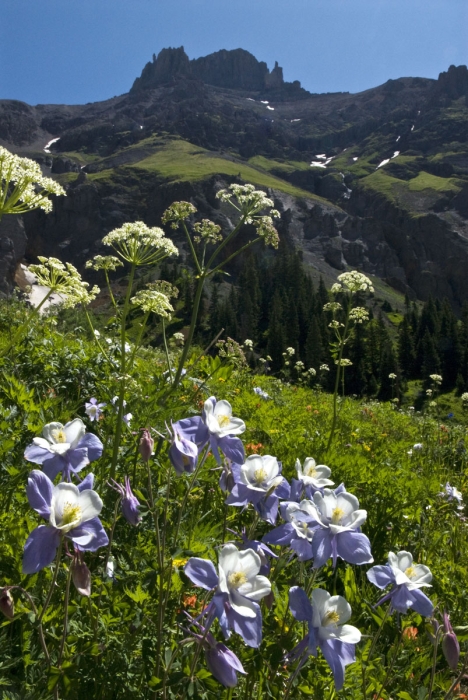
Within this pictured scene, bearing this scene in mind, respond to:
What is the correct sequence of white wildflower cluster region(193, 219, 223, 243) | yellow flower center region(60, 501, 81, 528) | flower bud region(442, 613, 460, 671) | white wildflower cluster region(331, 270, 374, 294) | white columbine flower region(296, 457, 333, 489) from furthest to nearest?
white wildflower cluster region(331, 270, 374, 294)
white wildflower cluster region(193, 219, 223, 243)
white columbine flower region(296, 457, 333, 489)
flower bud region(442, 613, 460, 671)
yellow flower center region(60, 501, 81, 528)

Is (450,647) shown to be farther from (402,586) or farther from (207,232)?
(207,232)

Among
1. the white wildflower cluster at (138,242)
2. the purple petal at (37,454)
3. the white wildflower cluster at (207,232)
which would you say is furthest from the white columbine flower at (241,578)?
the white wildflower cluster at (207,232)

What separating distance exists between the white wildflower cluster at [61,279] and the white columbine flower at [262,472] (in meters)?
2.55

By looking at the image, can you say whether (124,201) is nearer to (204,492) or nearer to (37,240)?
(37,240)

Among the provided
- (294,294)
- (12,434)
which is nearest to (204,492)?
(12,434)

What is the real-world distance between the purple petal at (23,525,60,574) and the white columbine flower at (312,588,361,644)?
2.76 ft

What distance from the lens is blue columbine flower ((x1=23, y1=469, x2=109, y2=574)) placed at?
56.6 inches

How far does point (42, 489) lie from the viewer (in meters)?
1.53

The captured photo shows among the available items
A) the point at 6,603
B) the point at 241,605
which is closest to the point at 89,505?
the point at 6,603

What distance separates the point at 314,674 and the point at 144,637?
0.83m

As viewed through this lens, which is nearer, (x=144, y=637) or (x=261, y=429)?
(x=144, y=637)

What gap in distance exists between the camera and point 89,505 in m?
1.51

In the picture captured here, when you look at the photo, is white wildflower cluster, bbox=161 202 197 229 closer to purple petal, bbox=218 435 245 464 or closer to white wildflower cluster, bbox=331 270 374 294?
white wildflower cluster, bbox=331 270 374 294

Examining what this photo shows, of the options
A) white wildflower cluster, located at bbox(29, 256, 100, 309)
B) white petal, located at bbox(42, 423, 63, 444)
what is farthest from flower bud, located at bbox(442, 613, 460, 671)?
white wildflower cluster, located at bbox(29, 256, 100, 309)
